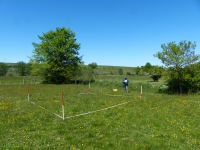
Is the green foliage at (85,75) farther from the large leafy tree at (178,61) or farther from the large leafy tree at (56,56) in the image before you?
the large leafy tree at (178,61)

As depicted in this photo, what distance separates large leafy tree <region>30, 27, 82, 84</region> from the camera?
37906 mm

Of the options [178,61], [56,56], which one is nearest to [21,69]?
[56,56]

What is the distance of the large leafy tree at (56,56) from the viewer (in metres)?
37.9

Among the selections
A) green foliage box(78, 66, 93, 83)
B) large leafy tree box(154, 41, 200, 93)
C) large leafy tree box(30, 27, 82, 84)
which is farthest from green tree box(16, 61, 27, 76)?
large leafy tree box(154, 41, 200, 93)

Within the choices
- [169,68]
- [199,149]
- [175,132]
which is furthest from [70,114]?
[169,68]

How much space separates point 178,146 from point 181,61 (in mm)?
17690

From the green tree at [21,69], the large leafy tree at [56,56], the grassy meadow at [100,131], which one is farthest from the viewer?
the green tree at [21,69]

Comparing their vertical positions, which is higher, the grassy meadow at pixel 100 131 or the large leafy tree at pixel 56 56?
the large leafy tree at pixel 56 56

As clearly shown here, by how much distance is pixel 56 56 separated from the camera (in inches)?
1521

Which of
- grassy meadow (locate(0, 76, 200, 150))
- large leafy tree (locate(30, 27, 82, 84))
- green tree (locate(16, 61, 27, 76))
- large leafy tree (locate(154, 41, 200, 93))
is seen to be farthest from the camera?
green tree (locate(16, 61, 27, 76))

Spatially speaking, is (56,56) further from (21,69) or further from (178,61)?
(21,69)

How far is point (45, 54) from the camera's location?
37438 mm

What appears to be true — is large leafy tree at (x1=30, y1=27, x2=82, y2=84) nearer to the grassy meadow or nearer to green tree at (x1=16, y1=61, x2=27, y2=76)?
the grassy meadow

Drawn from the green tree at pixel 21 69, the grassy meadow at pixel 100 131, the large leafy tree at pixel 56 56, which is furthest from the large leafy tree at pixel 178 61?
the green tree at pixel 21 69
